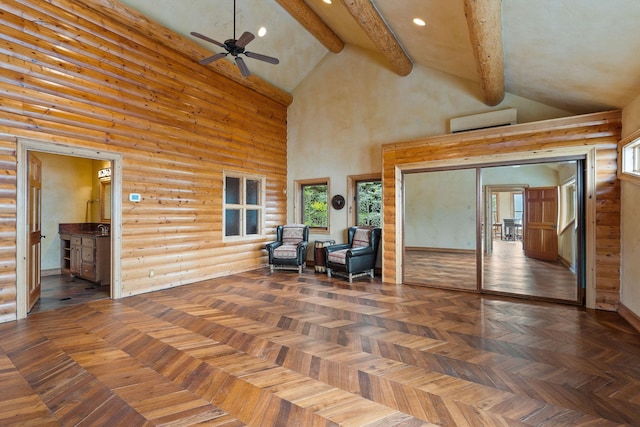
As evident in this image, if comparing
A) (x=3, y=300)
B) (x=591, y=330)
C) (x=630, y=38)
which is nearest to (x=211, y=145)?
(x=3, y=300)

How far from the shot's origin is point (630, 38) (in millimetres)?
2719

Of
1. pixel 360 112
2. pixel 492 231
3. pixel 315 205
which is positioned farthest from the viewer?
pixel 315 205

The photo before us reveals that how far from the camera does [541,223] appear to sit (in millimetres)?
5164

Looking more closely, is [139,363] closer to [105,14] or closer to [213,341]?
[213,341]

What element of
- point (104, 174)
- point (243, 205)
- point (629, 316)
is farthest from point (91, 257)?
point (629, 316)

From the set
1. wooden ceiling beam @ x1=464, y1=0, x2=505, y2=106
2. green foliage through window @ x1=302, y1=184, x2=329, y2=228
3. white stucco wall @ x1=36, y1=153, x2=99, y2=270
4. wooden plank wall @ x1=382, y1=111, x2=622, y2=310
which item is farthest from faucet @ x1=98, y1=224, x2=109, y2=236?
wooden ceiling beam @ x1=464, y1=0, x2=505, y2=106

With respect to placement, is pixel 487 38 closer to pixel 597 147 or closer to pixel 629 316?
pixel 597 147

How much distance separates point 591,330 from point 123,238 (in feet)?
19.7

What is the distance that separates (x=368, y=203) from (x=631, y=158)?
163 inches

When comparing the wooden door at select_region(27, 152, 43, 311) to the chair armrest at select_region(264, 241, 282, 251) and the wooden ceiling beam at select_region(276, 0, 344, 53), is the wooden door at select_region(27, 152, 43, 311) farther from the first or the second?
the wooden ceiling beam at select_region(276, 0, 344, 53)

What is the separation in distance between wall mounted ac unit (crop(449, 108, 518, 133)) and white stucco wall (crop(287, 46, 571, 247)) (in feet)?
0.70

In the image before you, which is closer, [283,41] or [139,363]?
[139,363]

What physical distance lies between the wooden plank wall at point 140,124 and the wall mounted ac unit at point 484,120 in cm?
402

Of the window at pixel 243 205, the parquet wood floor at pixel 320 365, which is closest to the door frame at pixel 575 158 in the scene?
the parquet wood floor at pixel 320 365
